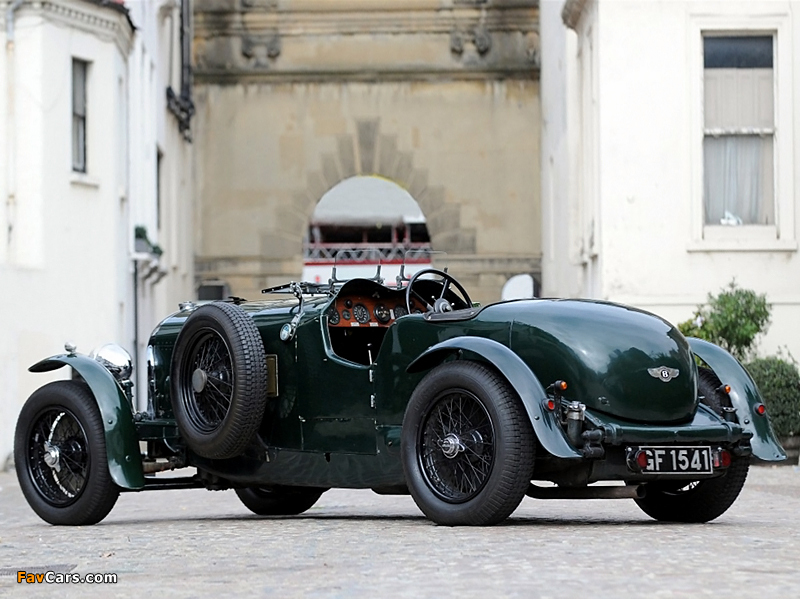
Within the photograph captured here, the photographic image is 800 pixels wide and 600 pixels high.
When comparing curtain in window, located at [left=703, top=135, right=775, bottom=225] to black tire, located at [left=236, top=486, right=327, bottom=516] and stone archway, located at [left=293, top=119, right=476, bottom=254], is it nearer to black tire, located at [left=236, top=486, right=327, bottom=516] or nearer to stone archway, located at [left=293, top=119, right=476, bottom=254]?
black tire, located at [left=236, top=486, right=327, bottom=516]

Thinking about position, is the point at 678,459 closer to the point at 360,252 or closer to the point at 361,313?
the point at 361,313

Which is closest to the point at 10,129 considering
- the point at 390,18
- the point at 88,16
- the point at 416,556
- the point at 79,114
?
the point at 79,114

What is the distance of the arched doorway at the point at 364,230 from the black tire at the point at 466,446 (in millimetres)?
28558

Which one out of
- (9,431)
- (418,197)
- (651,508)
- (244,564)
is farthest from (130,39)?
(244,564)

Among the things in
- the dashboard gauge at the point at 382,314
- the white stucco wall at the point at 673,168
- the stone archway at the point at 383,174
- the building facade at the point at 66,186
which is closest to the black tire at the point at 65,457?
the dashboard gauge at the point at 382,314

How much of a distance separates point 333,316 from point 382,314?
1.23ft

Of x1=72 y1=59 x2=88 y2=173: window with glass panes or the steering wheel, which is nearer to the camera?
the steering wheel

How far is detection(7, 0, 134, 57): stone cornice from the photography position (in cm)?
2216

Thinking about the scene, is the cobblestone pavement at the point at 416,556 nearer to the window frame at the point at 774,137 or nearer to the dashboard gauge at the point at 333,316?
the dashboard gauge at the point at 333,316

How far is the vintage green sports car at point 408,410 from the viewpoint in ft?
26.9

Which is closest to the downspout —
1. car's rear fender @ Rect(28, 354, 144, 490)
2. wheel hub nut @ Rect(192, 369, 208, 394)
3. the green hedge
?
the green hedge

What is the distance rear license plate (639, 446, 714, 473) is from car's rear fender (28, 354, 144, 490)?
11.2ft

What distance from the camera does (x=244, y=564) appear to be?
6.98 metres

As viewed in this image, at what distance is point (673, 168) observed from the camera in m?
19.2
